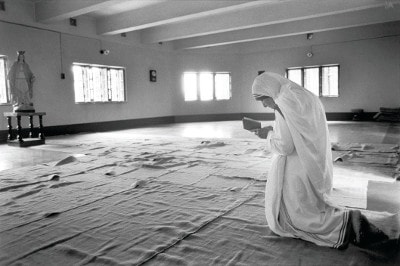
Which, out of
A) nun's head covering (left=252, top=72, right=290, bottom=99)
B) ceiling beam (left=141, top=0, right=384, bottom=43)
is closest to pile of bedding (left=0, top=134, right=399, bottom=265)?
nun's head covering (left=252, top=72, right=290, bottom=99)

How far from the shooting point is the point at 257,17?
989cm

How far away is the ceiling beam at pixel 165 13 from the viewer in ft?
27.1

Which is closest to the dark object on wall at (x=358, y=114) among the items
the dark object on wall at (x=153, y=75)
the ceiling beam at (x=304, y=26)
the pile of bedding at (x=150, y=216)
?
the ceiling beam at (x=304, y=26)

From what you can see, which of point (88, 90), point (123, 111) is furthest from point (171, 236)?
point (123, 111)

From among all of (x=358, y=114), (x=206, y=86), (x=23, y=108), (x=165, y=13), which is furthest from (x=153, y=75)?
(x=358, y=114)

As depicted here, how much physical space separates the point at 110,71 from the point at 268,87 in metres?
10.3

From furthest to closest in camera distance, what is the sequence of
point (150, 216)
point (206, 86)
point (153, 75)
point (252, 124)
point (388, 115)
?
point (206, 86), point (153, 75), point (388, 115), point (150, 216), point (252, 124)

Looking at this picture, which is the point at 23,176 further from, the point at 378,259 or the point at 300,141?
the point at 378,259

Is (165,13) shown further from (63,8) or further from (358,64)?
(358,64)

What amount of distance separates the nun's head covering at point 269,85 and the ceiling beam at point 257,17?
25.0 ft

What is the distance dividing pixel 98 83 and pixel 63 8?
3.14 metres

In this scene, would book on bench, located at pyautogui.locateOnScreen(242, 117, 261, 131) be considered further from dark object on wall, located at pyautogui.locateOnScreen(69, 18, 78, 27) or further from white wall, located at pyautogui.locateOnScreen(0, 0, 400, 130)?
dark object on wall, located at pyautogui.locateOnScreen(69, 18, 78, 27)

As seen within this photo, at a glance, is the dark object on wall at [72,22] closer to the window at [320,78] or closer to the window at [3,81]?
the window at [3,81]

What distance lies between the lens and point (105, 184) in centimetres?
383
